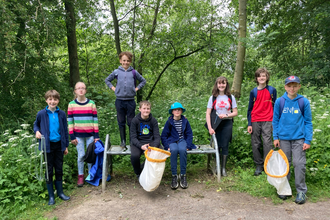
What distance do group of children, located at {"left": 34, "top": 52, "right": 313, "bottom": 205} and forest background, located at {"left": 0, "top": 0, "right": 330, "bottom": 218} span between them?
1.28 ft

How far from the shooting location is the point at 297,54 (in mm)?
11578

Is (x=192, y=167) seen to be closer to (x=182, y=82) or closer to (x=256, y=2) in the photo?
(x=256, y=2)

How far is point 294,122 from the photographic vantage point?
3377mm

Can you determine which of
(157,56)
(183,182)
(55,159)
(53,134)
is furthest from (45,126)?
(157,56)

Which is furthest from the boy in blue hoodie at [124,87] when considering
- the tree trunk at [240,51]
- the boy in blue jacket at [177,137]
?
the tree trunk at [240,51]

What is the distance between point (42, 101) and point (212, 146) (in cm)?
432

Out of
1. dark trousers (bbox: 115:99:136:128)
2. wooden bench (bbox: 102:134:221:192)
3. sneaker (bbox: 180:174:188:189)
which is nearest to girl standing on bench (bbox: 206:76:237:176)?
wooden bench (bbox: 102:134:221:192)

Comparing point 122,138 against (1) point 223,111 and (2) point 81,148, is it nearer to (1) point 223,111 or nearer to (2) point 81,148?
(2) point 81,148

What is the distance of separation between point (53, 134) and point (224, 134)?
9.33ft

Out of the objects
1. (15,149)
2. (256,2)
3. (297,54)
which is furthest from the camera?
(297,54)

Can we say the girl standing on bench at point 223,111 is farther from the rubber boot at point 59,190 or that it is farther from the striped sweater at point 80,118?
the rubber boot at point 59,190

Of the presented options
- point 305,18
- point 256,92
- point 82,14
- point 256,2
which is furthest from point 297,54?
point 82,14

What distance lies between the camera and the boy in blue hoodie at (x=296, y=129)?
10.9 feet

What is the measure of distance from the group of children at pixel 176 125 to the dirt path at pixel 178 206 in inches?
9.3
